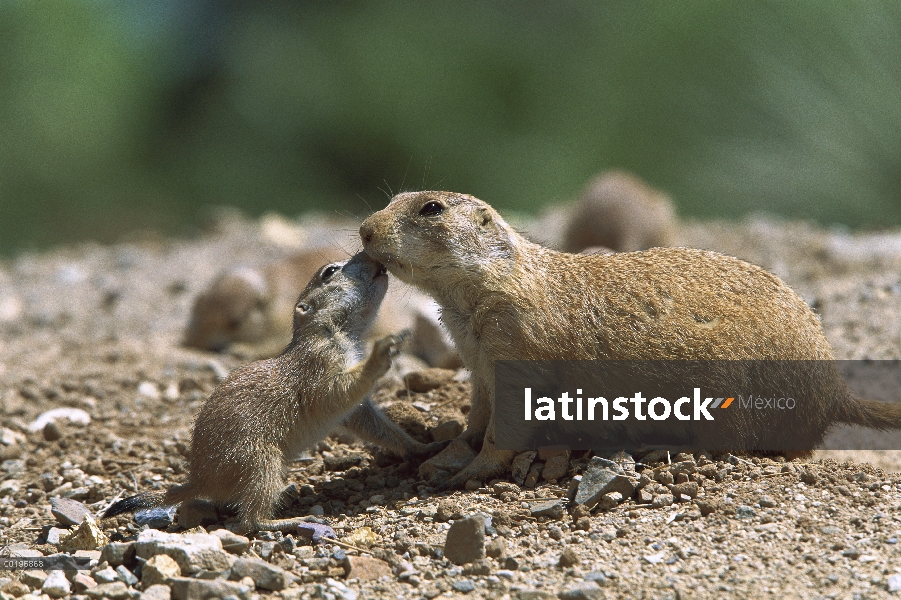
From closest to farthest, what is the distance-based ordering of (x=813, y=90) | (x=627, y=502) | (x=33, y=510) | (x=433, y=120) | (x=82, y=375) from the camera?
(x=627, y=502)
(x=33, y=510)
(x=82, y=375)
(x=813, y=90)
(x=433, y=120)

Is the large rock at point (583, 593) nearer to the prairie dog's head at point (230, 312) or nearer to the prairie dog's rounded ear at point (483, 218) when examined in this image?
the prairie dog's rounded ear at point (483, 218)

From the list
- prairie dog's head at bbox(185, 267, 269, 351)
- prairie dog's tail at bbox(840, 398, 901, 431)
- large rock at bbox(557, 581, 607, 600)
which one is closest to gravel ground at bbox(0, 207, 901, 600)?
large rock at bbox(557, 581, 607, 600)

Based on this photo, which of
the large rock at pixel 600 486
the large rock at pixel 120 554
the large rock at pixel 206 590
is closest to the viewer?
the large rock at pixel 206 590

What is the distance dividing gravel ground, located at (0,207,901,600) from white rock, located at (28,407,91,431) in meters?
0.09

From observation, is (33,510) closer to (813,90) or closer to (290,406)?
(290,406)

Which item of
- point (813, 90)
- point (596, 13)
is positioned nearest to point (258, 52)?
point (596, 13)

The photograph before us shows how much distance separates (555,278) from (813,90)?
10849 millimetres

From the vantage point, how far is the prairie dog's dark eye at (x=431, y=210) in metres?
5.32

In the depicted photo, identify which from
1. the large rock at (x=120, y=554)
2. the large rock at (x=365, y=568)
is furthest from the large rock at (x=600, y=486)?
the large rock at (x=120, y=554)

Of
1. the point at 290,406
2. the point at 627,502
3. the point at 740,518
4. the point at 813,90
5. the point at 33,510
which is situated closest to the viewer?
the point at 740,518

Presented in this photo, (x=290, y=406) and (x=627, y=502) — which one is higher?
(x=290, y=406)

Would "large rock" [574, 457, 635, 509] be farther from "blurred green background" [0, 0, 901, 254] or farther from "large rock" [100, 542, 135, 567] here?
"blurred green background" [0, 0, 901, 254]

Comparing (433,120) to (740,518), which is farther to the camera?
(433,120)

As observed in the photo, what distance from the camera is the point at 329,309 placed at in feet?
18.0
